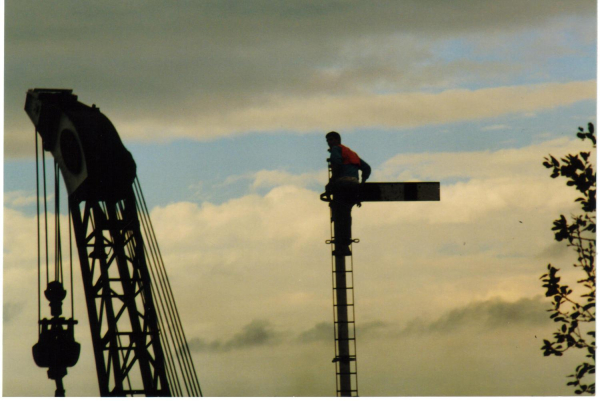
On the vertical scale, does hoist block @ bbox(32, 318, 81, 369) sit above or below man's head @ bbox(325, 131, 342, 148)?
below

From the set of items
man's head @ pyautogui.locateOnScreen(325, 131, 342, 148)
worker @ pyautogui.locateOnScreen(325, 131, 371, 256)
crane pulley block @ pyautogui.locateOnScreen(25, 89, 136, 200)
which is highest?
crane pulley block @ pyautogui.locateOnScreen(25, 89, 136, 200)

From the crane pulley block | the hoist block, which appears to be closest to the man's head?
the crane pulley block

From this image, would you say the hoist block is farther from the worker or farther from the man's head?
the man's head

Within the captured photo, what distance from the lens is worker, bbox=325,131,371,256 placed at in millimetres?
12078

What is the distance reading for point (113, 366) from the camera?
13.9 meters

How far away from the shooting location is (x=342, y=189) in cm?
1209

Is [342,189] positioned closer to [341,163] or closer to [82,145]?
[341,163]

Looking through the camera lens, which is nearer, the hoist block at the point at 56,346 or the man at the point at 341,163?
the man at the point at 341,163

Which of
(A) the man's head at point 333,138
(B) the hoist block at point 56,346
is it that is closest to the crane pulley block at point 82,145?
(B) the hoist block at point 56,346

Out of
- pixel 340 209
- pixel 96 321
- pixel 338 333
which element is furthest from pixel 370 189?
pixel 96 321

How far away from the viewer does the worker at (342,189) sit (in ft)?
39.6

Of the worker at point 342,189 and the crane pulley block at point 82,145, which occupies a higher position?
the crane pulley block at point 82,145

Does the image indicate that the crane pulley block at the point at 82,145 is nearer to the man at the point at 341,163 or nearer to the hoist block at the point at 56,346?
the hoist block at the point at 56,346

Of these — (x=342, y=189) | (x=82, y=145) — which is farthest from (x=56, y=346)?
(x=342, y=189)
